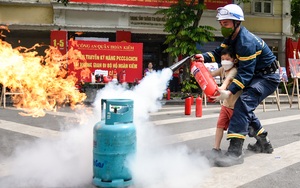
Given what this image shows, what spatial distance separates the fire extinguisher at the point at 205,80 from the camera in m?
4.54

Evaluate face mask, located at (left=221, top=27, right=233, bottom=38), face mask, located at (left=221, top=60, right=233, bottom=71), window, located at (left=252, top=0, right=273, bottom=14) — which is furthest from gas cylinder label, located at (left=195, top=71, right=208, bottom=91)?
window, located at (left=252, top=0, right=273, bottom=14)

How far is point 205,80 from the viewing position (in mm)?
4629

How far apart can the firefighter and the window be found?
20.3 metres

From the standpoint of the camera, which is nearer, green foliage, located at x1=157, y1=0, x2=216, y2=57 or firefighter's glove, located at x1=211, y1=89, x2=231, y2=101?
firefighter's glove, located at x1=211, y1=89, x2=231, y2=101

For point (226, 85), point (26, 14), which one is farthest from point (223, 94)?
point (26, 14)

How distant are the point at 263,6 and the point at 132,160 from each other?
22.5 metres

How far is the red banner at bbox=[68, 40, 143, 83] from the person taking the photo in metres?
16.2

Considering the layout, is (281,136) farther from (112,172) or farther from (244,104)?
(112,172)

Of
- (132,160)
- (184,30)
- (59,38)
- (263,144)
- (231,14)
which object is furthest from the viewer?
(59,38)

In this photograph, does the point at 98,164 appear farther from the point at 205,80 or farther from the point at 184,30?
the point at 184,30

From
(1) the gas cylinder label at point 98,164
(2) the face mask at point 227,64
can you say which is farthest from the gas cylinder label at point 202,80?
(1) the gas cylinder label at point 98,164

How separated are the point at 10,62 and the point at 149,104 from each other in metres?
2.62

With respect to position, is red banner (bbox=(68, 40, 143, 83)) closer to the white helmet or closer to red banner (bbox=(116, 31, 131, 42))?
red banner (bbox=(116, 31, 131, 42))

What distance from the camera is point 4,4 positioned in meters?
19.5
